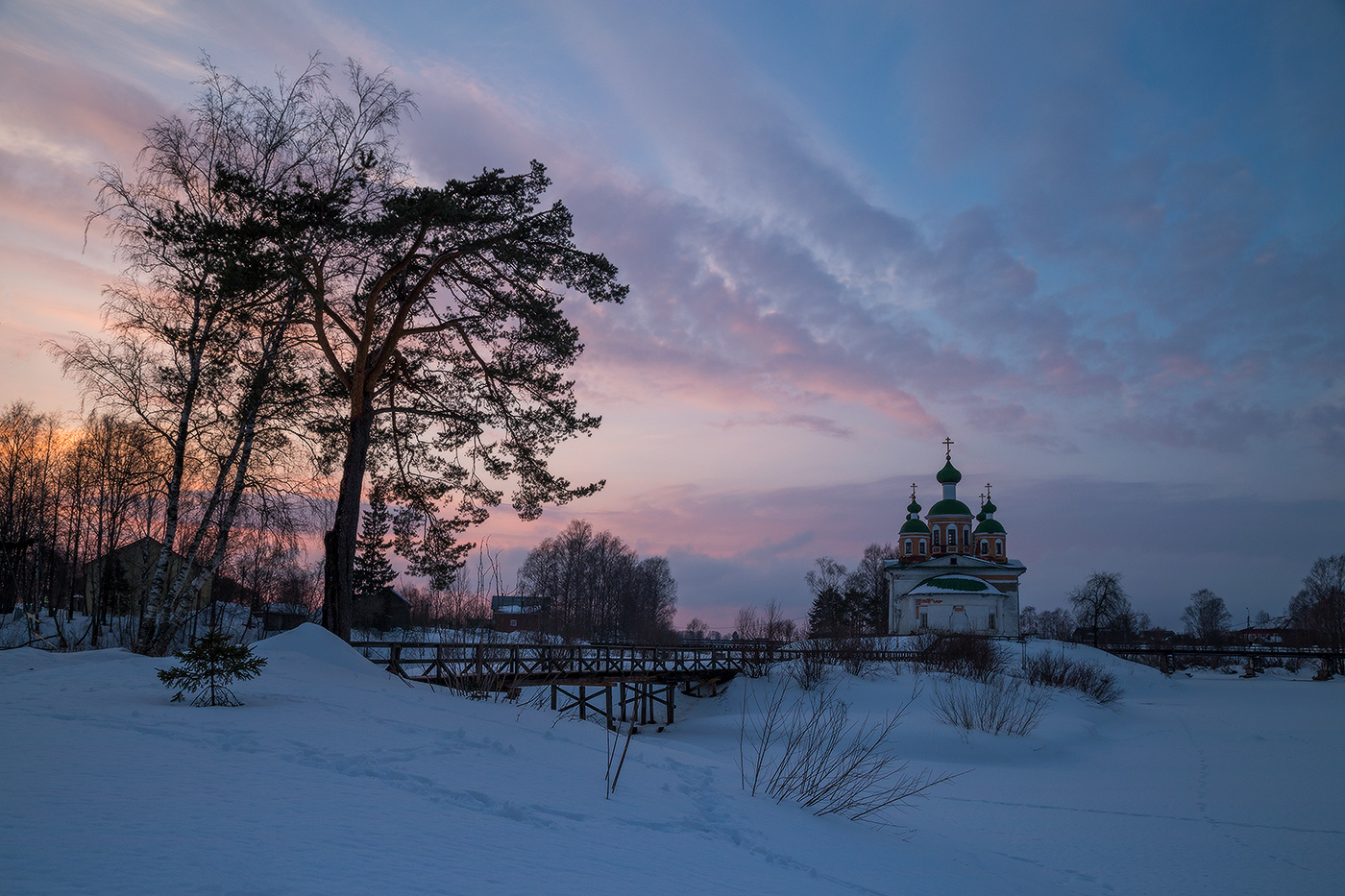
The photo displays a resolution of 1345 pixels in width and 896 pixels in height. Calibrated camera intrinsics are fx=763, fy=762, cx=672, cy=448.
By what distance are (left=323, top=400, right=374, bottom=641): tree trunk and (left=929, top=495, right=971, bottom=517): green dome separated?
5381 cm

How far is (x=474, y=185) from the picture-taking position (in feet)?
48.1

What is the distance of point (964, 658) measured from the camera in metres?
32.1

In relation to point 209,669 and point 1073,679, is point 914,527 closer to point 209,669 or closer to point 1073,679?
point 1073,679

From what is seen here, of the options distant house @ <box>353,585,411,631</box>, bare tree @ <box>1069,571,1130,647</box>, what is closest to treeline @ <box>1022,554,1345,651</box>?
bare tree @ <box>1069,571,1130,647</box>

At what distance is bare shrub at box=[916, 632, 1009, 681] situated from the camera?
29844mm

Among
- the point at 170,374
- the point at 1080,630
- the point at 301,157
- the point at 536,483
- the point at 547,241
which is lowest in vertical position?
the point at 1080,630

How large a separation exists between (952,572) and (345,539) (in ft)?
Result: 173

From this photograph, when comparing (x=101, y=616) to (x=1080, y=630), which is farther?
(x=1080, y=630)

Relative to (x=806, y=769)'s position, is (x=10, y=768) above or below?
above

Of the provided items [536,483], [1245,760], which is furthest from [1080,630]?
[536,483]

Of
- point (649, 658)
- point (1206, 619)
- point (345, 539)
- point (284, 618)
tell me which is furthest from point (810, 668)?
point (1206, 619)

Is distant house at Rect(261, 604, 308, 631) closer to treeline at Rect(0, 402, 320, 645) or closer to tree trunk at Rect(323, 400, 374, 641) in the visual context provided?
treeline at Rect(0, 402, 320, 645)

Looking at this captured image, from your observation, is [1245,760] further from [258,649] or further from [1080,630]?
[1080,630]

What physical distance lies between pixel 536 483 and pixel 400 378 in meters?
3.71
